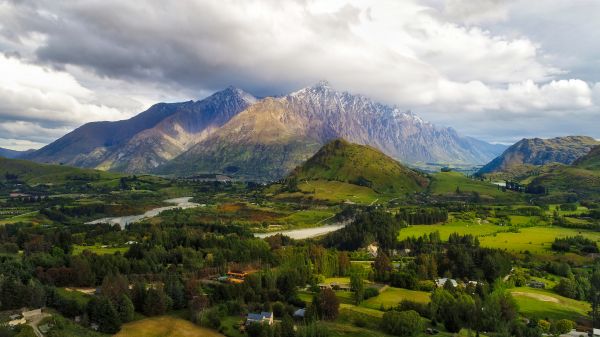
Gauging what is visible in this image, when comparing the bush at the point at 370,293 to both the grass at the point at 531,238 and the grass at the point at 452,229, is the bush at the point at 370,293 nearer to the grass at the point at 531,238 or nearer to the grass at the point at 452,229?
the grass at the point at 531,238

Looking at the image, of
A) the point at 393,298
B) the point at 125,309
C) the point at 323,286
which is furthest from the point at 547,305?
the point at 125,309

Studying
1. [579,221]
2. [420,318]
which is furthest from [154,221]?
[579,221]

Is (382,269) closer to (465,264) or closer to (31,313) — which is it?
(465,264)

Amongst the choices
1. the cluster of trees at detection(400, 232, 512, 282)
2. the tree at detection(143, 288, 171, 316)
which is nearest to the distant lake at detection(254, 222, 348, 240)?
the cluster of trees at detection(400, 232, 512, 282)

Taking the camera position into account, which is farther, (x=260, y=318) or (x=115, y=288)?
(x=115, y=288)

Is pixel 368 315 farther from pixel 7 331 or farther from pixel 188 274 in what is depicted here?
pixel 7 331

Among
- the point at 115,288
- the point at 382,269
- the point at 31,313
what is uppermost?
the point at 115,288
